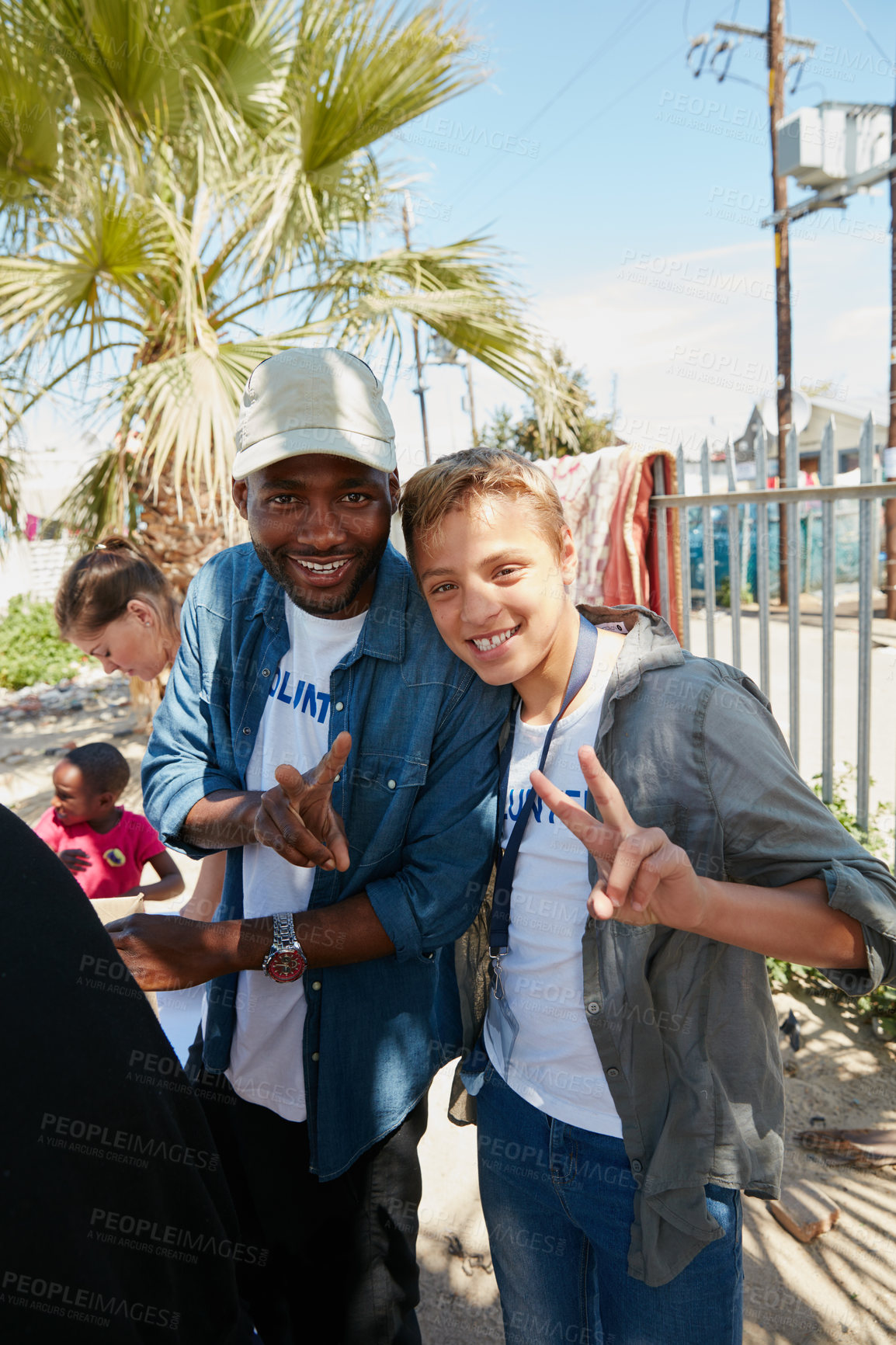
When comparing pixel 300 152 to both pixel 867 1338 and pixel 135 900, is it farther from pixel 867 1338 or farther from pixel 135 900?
pixel 867 1338

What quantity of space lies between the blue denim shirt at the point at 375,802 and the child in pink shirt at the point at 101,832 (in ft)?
4.45

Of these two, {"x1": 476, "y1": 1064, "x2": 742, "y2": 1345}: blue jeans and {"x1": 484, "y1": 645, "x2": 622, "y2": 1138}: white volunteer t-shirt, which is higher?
{"x1": 484, "y1": 645, "x2": 622, "y2": 1138}: white volunteer t-shirt

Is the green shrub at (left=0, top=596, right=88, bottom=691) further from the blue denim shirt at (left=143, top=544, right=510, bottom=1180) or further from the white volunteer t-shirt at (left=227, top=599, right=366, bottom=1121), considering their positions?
the white volunteer t-shirt at (left=227, top=599, right=366, bottom=1121)

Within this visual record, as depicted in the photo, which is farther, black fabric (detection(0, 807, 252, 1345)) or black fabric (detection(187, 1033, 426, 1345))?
black fabric (detection(187, 1033, 426, 1345))

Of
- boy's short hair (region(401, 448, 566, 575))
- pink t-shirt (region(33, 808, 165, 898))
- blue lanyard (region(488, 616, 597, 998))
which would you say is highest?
boy's short hair (region(401, 448, 566, 575))

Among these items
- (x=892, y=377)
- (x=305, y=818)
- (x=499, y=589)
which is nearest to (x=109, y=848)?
(x=305, y=818)

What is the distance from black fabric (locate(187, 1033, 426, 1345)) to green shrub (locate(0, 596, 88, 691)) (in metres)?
11.0

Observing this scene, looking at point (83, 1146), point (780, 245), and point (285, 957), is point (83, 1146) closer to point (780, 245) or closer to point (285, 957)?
point (285, 957)

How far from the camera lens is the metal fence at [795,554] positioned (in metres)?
3.31

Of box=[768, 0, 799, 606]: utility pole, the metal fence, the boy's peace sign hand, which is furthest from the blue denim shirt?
box=[768, 0, 799, 606]: utility pole

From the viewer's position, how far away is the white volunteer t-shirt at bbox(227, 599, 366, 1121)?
155 centimetres

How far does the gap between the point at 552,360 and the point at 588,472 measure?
Result: 0.72m

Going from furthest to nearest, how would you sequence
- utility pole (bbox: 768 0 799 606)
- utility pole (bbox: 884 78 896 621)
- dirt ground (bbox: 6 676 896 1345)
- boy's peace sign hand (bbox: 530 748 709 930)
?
1. utility pole (bbox: 768 0 799 606)
2. utility pole (bbox: 884 78 896 621)
3. dirt ground (bbox: 6 676 896 1345)
4. boy's peace sign hand (bbox: 530 748 709 930)

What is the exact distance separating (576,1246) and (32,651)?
1279 centimetres
